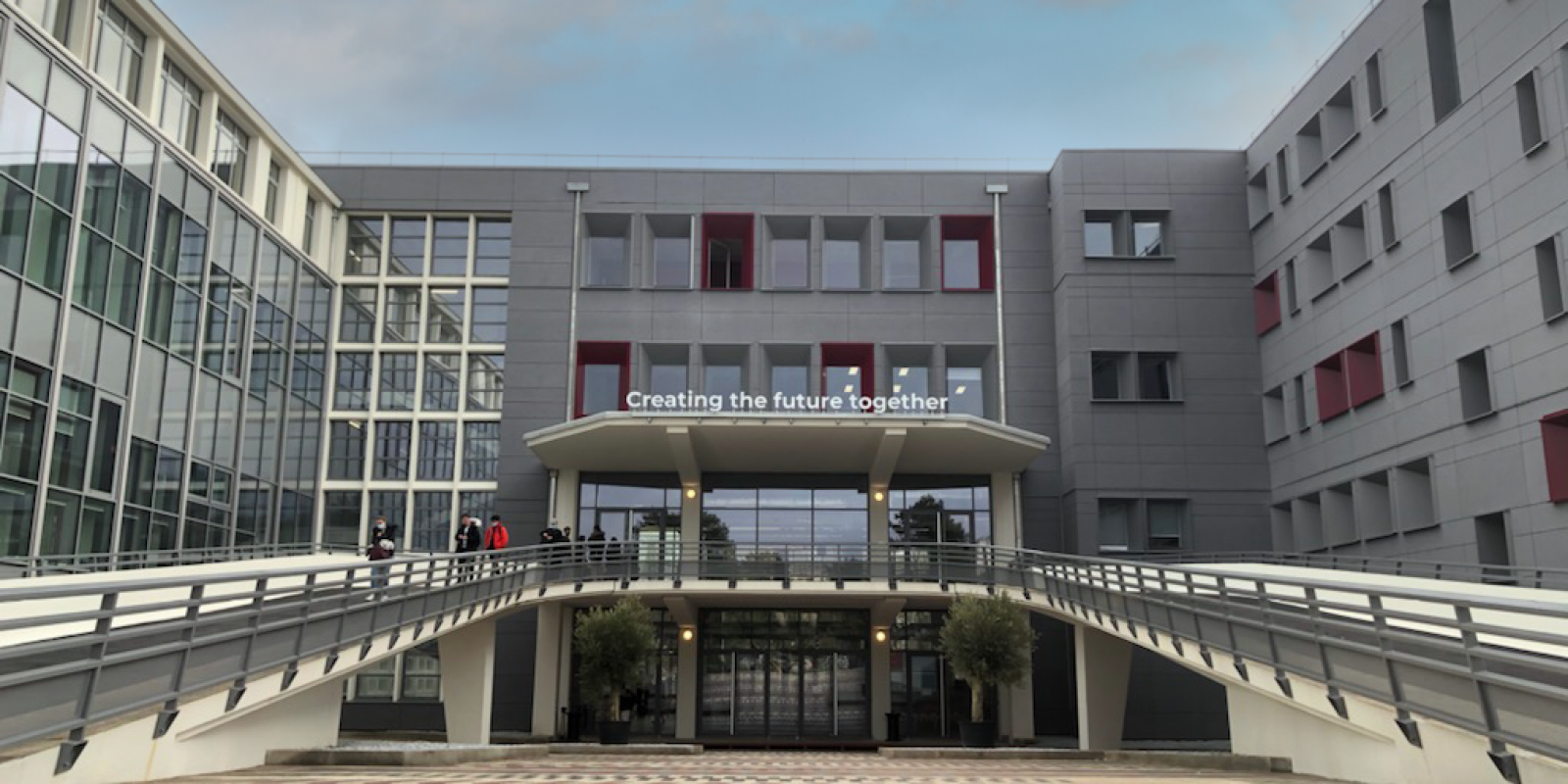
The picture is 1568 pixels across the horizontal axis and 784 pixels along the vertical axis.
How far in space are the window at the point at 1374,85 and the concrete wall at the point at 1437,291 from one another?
11 centimetres

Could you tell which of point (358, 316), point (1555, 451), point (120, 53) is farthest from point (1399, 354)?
point (120, 53)

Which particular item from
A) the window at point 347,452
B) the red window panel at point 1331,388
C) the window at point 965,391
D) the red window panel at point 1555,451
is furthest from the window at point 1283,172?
the window at point 347,452

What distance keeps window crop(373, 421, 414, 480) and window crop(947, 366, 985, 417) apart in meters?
14.1

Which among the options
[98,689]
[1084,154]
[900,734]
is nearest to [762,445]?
[900,734]

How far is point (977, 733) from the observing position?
24.4m

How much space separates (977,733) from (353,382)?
19250 mm

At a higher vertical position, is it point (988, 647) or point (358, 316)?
point (358, 316)

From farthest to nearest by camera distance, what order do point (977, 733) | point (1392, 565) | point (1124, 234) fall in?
point (1124, 234)
point (1392, 565)
point (977, 733)

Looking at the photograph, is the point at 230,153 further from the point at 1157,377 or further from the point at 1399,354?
the point at 1399,354

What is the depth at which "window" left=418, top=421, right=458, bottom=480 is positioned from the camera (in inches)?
1334

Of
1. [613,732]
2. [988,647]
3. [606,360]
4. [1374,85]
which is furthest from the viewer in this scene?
[606,360]

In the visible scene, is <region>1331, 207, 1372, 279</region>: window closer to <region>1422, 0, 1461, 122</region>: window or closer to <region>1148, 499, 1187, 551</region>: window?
<region>1422, 0, 1461, 122</region>: window

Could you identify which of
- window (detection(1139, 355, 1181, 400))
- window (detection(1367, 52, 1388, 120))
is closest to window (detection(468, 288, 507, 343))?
window (detection(1139, 355, 1181, 400))

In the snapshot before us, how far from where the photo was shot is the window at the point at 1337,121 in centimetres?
2922
